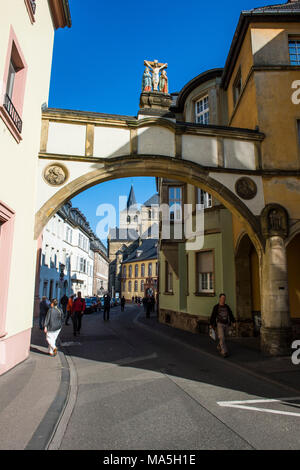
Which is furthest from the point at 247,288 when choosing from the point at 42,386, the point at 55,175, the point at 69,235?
the point at 69,235

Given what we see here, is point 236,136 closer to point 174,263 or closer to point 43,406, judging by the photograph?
point 174,263

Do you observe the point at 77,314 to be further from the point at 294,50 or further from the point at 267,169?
the point at 294,50

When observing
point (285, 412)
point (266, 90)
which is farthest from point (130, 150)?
point (285, 412)

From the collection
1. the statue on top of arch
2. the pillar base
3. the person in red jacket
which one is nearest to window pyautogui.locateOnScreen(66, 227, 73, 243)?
the person in red jacket

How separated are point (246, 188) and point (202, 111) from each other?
26.9ft

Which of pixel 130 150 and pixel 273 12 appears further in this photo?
pixel 273 12

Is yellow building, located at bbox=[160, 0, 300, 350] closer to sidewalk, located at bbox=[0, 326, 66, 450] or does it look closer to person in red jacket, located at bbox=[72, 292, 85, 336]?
person in red jacket, located at bbox=[72, 292, 85, 336]

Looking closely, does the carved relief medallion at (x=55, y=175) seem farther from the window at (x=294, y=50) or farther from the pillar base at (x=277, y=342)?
the window at (x=294, y=50)

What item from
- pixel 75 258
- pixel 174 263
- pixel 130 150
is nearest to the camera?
pixel 130 150

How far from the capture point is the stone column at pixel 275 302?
965 cm

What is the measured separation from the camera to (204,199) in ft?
53.1

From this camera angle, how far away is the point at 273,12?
11.9 m

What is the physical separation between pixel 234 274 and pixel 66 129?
28.5 ft

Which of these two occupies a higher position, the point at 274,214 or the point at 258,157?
the point at 258,157
